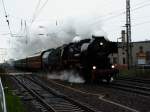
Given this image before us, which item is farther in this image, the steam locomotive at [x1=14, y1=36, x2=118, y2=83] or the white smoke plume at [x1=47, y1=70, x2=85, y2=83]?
the white smoke plume at [x1=47, y1=70, x2=85, y2=83]

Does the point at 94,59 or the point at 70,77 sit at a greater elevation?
the point at 94,59

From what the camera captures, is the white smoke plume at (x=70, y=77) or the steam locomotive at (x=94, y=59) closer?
the steam locomotive at (x=94, y=59)

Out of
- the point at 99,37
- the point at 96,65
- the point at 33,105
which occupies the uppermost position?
the point at 99,37

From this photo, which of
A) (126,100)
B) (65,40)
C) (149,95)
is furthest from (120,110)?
(65,40)

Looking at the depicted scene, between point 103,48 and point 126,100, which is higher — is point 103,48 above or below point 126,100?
above

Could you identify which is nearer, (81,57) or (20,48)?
(81,57)

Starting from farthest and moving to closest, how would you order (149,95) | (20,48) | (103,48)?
(20,48)
(103,48)
(149,95)

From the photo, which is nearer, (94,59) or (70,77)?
(94,59)

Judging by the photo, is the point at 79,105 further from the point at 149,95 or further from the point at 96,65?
the point at 96,65

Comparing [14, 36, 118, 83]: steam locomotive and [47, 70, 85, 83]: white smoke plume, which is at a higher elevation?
[14, 36, 118, 83]: steam locomotive

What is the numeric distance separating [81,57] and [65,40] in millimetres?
16894

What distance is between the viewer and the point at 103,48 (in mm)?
30062

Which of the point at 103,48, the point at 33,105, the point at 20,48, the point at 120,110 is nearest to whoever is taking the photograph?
the point at 120,110

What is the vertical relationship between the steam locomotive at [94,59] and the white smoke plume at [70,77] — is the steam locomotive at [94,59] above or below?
above
